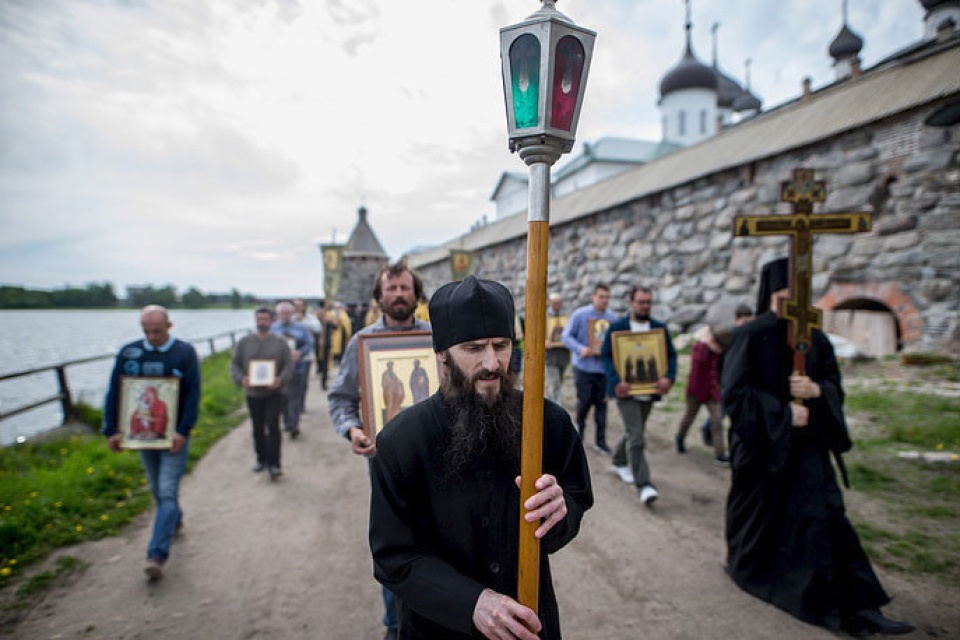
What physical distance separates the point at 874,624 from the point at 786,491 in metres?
0.88

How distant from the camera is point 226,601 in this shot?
12.4ft

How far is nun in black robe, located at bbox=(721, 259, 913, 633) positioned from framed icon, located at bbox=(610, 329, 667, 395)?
1639 mm

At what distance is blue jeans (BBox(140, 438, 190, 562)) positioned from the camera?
4156 millimetres

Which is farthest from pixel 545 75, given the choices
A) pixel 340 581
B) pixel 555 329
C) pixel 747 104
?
pixel 747 104

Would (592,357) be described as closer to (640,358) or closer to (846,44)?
(640,358)

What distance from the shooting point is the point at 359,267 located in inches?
1192

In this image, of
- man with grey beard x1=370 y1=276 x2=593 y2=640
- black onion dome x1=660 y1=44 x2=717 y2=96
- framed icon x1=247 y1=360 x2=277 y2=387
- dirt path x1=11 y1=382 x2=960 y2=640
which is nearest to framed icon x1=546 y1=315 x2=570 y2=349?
dirt path x1=11 y1=382 x2=960 y2=640

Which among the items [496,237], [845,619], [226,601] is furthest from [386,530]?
[496,237]

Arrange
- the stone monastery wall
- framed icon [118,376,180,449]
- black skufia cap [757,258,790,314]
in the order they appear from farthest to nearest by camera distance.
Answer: the stone monastery wall, framed icon [118,376,180,449], black skufia cap [757,258,790,314]

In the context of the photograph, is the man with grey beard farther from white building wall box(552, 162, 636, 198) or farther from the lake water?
white building wall box(552, 162, 636, 198)

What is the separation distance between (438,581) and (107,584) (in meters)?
4.12

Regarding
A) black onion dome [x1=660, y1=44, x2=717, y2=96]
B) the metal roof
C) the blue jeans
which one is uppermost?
black onion dome [x1=660, y1=44, x2=717, y2=96]

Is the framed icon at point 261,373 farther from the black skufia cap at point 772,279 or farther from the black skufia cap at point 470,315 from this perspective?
the black skufia cap at point 772,279

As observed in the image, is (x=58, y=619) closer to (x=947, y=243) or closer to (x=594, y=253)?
(x=947, y=243)
